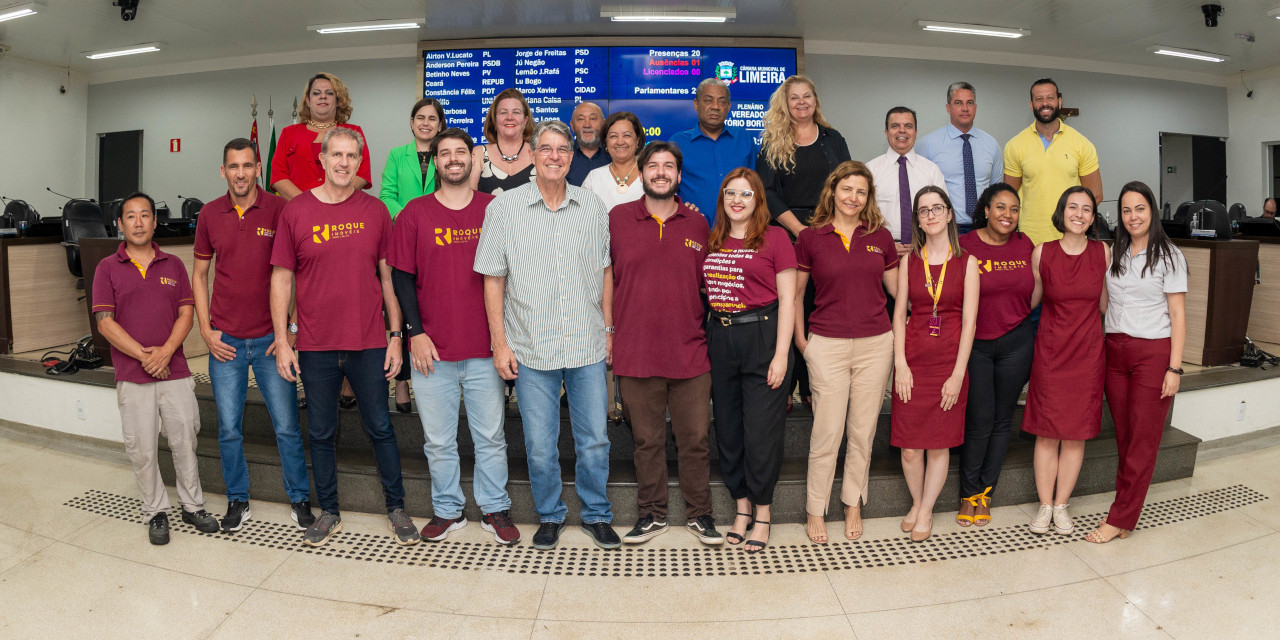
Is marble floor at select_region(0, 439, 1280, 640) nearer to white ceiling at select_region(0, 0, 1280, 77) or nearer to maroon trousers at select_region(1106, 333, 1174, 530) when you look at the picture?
maroon trousers at select_region(1106, 333, 1174, 530)

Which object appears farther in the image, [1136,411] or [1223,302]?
[1223,302]

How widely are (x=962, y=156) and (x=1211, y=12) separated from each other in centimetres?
508

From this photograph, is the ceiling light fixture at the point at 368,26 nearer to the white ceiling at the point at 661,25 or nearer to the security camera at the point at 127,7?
the white ceiling at the point at 661,25

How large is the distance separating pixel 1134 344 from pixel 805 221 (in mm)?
1410

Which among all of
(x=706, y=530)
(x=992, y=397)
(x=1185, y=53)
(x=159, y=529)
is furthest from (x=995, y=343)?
(x=1185, y=53)

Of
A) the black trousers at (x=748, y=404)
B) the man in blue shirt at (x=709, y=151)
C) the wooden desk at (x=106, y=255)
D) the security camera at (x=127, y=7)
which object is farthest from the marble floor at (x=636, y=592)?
the security camera at (x=127, y=7)

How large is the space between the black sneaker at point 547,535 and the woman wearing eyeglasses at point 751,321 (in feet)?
2.52

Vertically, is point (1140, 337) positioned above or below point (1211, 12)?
below

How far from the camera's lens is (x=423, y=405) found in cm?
272

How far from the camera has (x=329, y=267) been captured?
2.63 meters

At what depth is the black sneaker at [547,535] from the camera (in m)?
2.75

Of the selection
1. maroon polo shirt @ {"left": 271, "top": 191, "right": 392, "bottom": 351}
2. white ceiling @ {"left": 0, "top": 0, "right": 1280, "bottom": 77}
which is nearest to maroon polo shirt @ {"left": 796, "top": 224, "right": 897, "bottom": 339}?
maroon polo shirt @ {"left": 271, "top": 191, "right": 392, "bottom": 351}

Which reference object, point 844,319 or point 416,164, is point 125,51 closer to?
point 416,164

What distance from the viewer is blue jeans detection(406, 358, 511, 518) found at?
8.86ft
